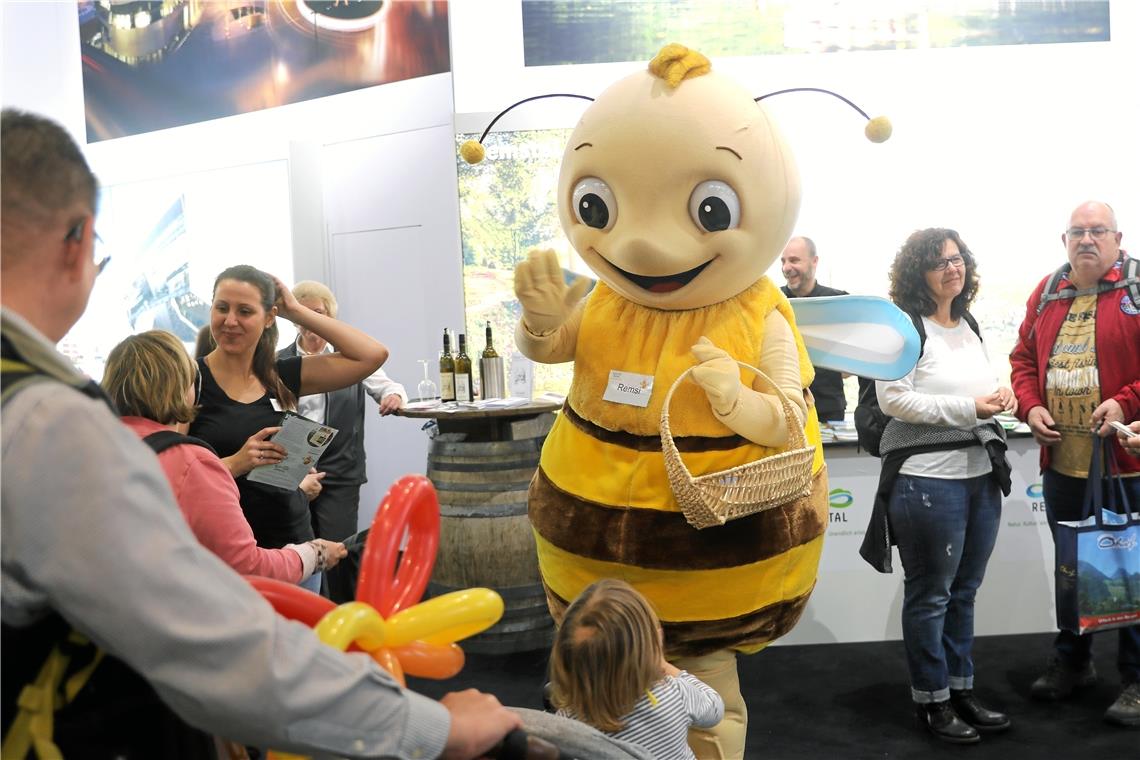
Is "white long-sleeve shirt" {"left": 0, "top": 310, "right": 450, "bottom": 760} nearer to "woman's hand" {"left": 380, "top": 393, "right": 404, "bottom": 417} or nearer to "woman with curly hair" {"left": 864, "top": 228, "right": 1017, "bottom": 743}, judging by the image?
"woman with curly hair" {"left": 864, "top": 228, "right": 1017, "bottom": 743}

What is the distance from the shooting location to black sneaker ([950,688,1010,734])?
10.1 ft

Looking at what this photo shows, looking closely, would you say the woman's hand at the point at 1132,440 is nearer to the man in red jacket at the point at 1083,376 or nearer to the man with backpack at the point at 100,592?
the man in red jacket at the point at 1083,376

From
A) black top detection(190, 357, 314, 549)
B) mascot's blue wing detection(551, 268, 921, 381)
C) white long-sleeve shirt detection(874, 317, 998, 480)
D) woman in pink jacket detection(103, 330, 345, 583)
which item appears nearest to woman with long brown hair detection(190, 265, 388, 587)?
black top detection(190, 357, 314, 549)

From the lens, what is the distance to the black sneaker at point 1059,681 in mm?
3322

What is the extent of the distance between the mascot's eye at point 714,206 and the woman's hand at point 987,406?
1.31 metres

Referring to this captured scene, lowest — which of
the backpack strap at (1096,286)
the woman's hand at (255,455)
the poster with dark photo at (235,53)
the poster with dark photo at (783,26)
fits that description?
the woman's hand at (255,455)

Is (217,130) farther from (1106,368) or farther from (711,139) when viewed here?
(1106,368)

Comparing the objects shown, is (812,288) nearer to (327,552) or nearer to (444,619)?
(327,552)

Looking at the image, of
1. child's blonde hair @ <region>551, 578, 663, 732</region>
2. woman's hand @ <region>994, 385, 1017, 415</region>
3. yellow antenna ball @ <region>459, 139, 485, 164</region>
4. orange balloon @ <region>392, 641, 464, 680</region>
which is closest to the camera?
orange balloon @ <region>392, 641, 464, 680</region>

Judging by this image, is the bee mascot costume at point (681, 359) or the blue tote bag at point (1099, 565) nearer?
the bee mascot costume at point (681, 359)

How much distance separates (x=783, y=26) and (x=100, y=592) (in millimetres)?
4296

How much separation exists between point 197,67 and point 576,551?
4814mm

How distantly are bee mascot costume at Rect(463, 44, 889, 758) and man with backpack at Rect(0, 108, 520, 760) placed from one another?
116 centimetres

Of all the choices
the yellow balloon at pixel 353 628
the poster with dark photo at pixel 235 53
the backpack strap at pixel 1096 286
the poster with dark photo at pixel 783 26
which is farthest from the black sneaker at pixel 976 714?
the poster with dark photo at pixel 235 53
